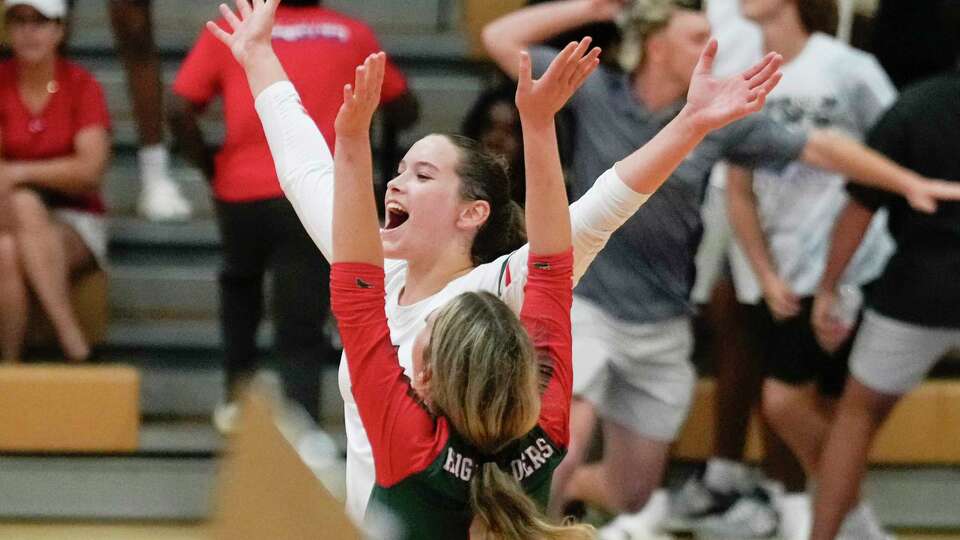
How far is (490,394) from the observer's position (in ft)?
8.20

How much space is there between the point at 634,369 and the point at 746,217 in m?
0.59

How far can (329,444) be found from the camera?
4871mm

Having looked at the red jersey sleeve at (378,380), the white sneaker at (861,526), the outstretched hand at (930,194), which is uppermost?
the red jersey sleeve at (378,380)

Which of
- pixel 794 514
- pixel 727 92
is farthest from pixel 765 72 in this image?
pixel 794 514

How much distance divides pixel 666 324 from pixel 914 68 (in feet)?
4.87

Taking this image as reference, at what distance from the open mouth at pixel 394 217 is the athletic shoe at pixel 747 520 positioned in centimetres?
252

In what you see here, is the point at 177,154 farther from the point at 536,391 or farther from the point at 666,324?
the point at 536,391

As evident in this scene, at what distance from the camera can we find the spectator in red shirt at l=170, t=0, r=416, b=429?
480cm

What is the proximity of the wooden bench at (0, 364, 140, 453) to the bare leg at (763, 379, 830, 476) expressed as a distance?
198cm

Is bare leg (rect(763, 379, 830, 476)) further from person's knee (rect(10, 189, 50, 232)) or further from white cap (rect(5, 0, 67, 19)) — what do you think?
white cap (rect(5, 0, 67, 19))

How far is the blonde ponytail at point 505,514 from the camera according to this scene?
2.46 metres

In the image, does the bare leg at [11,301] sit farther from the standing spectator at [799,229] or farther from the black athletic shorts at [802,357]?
the black athletic shorts at [802,357]

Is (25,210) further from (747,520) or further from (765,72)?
(765,72)

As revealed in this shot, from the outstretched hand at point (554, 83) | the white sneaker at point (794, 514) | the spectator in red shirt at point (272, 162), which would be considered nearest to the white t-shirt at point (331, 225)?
the outstretched hand at point (554, 83)
